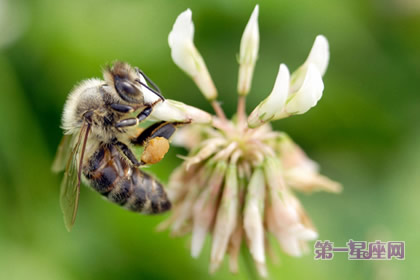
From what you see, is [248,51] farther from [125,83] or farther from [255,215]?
[255,215]

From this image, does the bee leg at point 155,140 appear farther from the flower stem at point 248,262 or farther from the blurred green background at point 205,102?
the blurred green background at point 205,102

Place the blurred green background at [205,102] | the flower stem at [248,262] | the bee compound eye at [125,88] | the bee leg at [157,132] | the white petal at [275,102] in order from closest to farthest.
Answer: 1. the white petal at [275,102]
2. the bee compound eye at [125,88]
3. the bee leg at [157,132]
4. the flower stem at [248,262]
5. the blurred green background at [205,102]

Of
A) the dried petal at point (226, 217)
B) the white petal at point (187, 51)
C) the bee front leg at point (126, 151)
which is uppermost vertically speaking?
the white petal at point (187, 51)

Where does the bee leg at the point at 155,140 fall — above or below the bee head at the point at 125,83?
below
